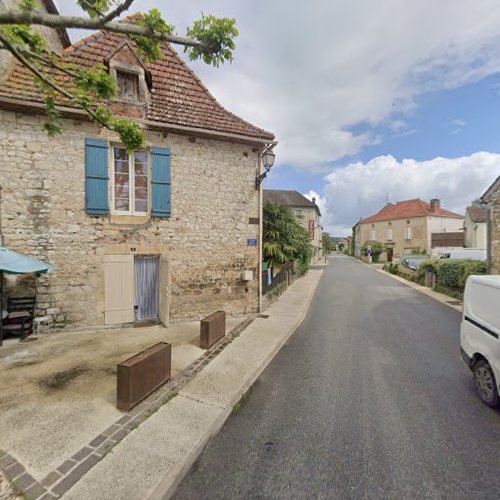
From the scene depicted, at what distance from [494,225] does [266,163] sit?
32.3ft

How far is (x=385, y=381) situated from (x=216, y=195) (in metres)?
6.26

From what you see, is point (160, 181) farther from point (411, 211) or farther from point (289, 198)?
point (411, 211)

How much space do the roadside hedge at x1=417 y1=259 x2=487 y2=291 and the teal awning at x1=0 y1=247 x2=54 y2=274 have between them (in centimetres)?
1531

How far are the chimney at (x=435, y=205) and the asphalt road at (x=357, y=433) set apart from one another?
140 ft

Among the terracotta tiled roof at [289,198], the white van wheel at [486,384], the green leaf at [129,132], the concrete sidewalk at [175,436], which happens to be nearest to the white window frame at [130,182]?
the green leaf at [129,132]

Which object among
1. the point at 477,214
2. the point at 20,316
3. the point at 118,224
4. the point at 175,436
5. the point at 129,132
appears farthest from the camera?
the point at 477,214

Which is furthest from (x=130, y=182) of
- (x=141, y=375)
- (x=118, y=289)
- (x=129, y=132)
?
(x=141, y=375)

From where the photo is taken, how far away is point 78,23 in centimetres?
281

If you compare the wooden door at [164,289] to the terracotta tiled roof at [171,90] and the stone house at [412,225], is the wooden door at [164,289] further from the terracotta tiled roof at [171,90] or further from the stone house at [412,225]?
the stone house at [412,225]

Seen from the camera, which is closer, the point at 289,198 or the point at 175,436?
the point at 175,436

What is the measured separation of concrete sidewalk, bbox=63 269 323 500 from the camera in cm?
242

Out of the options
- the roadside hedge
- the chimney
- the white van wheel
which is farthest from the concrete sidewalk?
the chimney

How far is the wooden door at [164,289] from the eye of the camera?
7105mm

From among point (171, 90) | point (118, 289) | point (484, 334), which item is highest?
point (171, 90)
